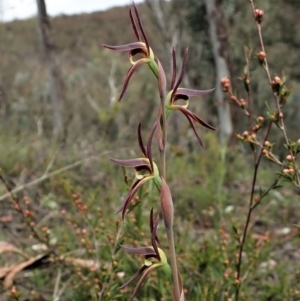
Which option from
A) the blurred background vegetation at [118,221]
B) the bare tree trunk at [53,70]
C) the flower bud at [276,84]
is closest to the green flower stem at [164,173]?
the flower bud at [276,84]

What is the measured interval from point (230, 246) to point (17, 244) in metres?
1.26

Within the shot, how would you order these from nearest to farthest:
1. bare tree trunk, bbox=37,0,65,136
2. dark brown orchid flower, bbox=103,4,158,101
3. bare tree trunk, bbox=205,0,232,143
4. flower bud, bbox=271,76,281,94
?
dark brown orchid flower, bbox=103,4,158,101
flower bud, bbox=271,76,281,94
bare tree trunk, bbox=37,0,65,136
bare tree trunk, bbox=205,0,232,143

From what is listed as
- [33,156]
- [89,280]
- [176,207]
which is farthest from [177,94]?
[33,156]

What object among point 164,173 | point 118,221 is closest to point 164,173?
point 164,173

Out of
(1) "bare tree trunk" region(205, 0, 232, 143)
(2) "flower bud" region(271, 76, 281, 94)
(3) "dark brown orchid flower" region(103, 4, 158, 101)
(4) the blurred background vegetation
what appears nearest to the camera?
(3) "dark brown orchid flower" region(103, 4, 158, 101)

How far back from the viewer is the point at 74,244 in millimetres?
3168

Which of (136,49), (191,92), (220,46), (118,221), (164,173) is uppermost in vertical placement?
(136,49)

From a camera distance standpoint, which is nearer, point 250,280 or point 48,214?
point 250,280

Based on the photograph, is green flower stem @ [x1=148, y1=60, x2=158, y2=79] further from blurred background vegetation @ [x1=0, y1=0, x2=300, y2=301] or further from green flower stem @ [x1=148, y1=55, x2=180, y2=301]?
blurred background vegetation @ [x1=0, y1=0, x2=300, y2=301]

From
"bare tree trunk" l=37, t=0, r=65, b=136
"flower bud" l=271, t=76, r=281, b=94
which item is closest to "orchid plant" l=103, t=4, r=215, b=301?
"flower bud" l=271, t=76, r=281, b=94

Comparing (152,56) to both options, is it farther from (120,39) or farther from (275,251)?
(120,39)

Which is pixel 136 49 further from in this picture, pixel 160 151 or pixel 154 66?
pixel 160 151

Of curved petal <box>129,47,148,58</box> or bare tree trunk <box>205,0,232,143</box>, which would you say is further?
bare tree trunk <box>205,0,232,143</box>

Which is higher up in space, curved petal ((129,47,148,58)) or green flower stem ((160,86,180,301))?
curved petal ((129,47,148,58))
